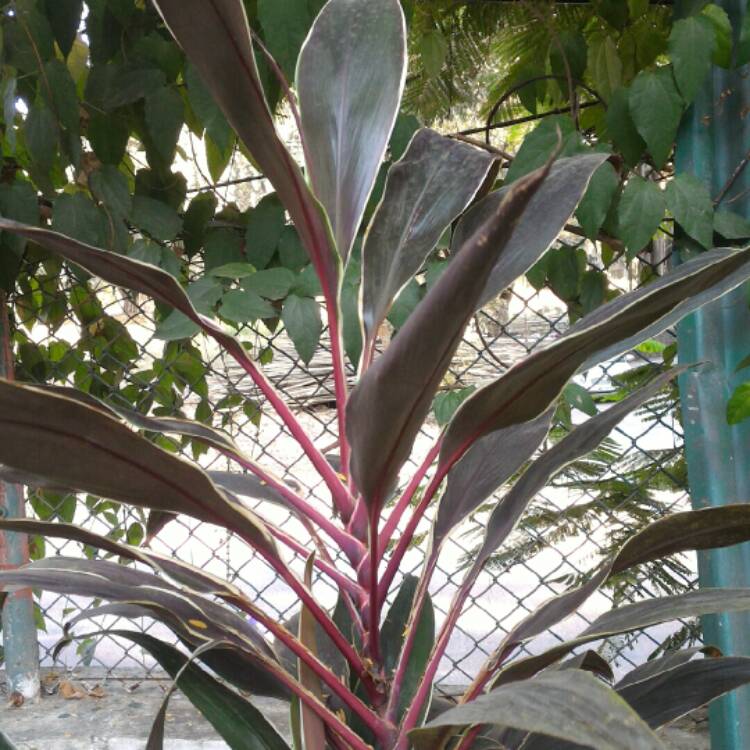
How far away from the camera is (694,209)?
44.6 inches

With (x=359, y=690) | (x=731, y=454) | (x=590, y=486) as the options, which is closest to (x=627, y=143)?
(x=731, y=454)

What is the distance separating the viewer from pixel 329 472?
2.64 feet

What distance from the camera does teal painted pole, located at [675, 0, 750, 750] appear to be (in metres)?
1.18

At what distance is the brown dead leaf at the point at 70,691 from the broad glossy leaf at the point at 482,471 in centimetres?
109

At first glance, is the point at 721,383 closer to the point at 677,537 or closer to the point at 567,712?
the point at 677,537

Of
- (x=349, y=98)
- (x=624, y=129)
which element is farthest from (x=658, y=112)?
(x=349, y=98)

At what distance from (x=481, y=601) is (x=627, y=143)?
196 cm

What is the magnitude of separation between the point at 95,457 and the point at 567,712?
12.7 inches

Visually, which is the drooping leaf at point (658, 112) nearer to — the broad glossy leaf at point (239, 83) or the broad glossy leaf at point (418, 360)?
the broad glossy leaf at point (239, 83)

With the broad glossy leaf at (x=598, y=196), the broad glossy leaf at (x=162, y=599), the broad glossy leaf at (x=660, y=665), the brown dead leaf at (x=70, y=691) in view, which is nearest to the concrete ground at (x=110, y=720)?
the brown dead leaf at (x=70, y=691)

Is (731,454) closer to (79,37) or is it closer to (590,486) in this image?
(590,486)

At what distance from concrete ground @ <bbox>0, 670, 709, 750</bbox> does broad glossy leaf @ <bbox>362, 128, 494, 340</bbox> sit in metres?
0.88

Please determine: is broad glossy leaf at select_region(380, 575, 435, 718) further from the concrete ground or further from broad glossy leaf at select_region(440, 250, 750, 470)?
the concrete ground

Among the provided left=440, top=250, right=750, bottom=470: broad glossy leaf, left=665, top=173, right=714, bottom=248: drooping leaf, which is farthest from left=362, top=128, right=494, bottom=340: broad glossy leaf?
left=665, top=173, right=714, bottom=248: drooping leaf
